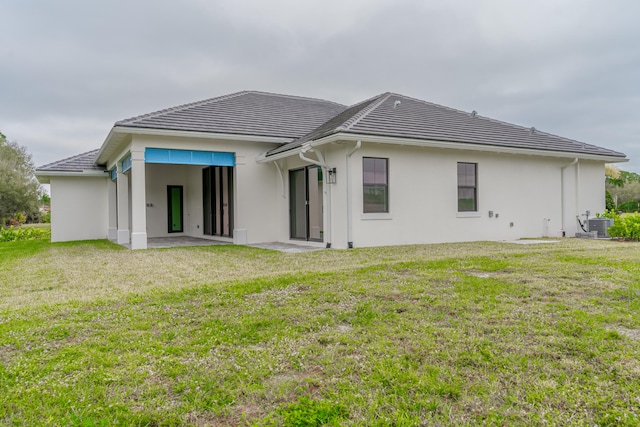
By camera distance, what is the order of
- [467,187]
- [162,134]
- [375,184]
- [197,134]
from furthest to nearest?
[467,187], [197,134], [162,134], [375,184]

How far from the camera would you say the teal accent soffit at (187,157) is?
35.9 feet

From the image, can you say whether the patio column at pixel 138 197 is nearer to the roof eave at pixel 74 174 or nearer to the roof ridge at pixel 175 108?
the roof ridge at pixel 175 108

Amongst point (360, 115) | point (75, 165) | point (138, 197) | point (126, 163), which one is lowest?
point (138, 197)

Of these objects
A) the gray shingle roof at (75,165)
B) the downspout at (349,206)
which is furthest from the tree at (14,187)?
the downspout at (349,206)

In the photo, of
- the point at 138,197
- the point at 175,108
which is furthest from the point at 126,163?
the point at 175,108

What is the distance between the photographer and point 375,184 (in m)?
10.3

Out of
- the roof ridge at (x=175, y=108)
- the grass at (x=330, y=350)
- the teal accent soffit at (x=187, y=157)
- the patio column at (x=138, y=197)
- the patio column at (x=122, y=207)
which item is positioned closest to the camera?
the grass at (x=330, y=350)

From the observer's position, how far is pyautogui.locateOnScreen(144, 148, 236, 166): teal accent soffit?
35.9 ft

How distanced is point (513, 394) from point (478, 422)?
0.38 m

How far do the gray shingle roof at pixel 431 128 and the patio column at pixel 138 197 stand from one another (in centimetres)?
339

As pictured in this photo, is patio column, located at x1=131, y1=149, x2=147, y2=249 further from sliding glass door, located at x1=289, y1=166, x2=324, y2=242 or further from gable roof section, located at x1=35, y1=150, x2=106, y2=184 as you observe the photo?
gable roof section, located at x1=35, y1=150, x2=106, y2=184

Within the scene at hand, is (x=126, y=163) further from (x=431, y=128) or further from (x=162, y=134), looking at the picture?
(x=431, y=128)

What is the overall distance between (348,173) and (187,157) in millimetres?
4597

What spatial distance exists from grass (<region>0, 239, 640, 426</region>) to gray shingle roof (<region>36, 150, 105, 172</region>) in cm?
1088
